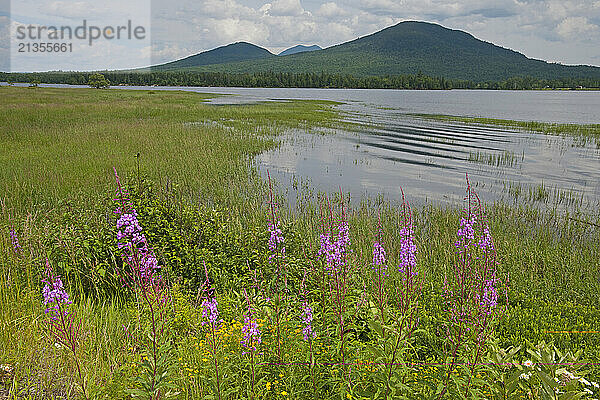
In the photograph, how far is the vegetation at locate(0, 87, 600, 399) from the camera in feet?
10.9

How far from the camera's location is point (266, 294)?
605 centimetres

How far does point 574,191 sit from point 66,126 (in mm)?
26221

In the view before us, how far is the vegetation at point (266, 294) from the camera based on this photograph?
10.9 feet

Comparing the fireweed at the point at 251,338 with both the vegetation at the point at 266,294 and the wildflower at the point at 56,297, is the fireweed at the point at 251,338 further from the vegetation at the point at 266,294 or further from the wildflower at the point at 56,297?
the wildflower at the point at 56,297

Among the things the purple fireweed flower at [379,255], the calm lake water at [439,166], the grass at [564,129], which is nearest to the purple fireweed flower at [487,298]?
the purple fireweed flower at [379,255]

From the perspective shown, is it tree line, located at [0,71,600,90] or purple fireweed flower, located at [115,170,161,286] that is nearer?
purple fireweed flower, located at [115,170,161,286]

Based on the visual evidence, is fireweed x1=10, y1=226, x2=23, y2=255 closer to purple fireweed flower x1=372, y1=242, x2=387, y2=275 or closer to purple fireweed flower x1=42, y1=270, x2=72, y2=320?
purple fireweed flower x1=42, y1=270, x2=72, y2=320

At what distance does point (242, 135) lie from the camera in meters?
26.9

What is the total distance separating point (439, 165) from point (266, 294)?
1691 cm

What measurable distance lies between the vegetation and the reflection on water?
2.48 meters

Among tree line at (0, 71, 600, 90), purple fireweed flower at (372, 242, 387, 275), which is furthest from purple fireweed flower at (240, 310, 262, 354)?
tree line at (0, 71, 600, 90)

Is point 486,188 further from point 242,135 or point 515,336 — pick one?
point 242,135

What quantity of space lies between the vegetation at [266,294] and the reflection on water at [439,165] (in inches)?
97.7

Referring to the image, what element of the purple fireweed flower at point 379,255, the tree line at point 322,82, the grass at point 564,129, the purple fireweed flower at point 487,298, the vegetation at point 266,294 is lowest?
the vegetation at point 266,294
